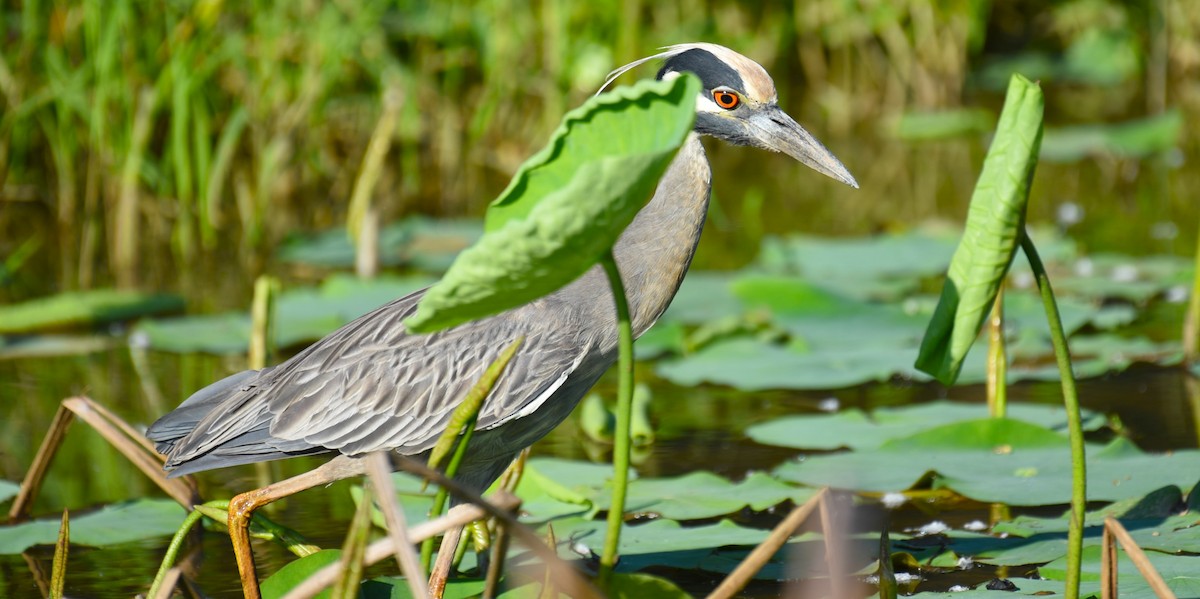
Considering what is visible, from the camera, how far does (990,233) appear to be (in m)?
2.79

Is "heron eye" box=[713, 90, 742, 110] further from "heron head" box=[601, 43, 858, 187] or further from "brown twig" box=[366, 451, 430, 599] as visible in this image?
"brown twig" box=[366, 451, 430, 599]

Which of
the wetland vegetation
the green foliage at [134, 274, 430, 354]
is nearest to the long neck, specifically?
the wetland vegetation

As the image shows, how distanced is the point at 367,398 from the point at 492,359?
358 millimetres

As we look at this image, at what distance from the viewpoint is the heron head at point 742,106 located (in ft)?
13.2

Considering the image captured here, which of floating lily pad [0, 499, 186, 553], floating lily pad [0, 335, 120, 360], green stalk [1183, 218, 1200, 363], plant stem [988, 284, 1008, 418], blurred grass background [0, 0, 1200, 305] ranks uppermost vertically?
blurred grass background [0, 0, 1200, 305]

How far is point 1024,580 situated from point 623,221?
5.46 ft

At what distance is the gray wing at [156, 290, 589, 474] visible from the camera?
391cm

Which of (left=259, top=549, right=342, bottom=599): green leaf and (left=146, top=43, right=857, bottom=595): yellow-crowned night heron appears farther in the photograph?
(left=146, top=43, right=857, bottom=595): yellow-crowned night heron

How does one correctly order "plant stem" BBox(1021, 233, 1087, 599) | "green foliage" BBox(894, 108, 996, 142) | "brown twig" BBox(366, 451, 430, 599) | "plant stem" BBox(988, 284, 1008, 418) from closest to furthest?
1. "brown twig" BBox(366, 451, 430, 599)
2. "plant stem" BBox(1021, 233, 1087, 599)
3. "plant stem" BBox(988, 284, 1008, 418)
4. "green foliage" BBox(894, 108, 996, 142)

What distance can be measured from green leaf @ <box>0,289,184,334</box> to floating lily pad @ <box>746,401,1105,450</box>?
310cm

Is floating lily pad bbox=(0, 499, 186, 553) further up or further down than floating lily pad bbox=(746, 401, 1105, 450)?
further down

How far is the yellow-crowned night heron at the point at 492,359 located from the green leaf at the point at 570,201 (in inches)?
45.8

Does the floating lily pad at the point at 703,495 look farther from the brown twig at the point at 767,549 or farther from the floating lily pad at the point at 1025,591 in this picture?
the brown twig at the point at 767,549

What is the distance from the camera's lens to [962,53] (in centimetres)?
Answer: 1187
